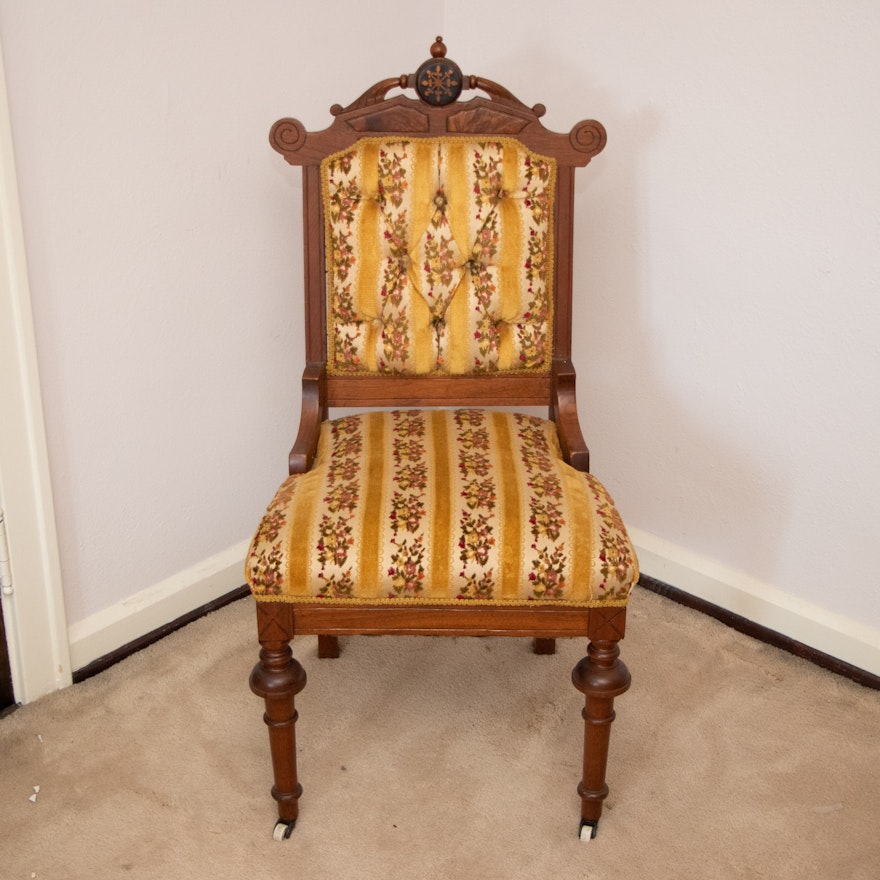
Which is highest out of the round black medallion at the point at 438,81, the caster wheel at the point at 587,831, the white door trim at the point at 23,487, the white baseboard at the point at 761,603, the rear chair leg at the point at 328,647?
the round black medallion at the point at 438,81

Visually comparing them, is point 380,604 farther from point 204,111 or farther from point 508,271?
point 204,111

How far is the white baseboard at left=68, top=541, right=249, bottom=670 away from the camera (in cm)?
219

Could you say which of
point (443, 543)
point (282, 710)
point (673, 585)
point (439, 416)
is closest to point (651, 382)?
point (673, 585)

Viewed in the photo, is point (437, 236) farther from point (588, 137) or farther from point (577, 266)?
point (577, 266)

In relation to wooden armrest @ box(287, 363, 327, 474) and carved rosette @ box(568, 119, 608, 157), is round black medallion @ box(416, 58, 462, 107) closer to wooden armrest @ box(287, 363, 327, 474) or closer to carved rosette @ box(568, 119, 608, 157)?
carved rosette @ box(568, 119, 608, 157)

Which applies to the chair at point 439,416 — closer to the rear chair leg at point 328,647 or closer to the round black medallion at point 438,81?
the round black medallion at point 438,81

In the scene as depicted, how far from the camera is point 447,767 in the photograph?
1.95 m

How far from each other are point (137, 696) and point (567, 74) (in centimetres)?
176

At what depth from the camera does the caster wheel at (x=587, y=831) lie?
1.78 meters

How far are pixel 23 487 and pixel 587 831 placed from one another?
4.24 ft

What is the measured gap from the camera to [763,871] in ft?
5.62

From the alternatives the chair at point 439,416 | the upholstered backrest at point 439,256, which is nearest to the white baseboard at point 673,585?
the chair at point 439,416

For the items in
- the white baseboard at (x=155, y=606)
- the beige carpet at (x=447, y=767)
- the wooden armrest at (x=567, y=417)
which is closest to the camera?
the beige carpet at (x=447, y=767)

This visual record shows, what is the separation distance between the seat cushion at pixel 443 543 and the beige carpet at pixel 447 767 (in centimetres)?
50
